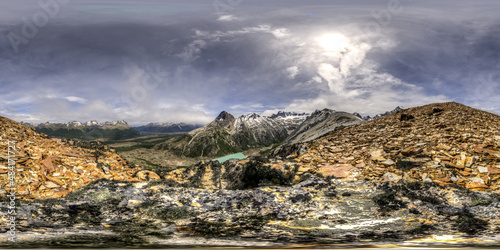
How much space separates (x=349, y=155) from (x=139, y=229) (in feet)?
36.6

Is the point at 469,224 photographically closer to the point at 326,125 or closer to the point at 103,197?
the point at 103,197

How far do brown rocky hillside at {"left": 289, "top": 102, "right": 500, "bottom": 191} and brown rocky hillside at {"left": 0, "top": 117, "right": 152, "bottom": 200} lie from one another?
10527mm

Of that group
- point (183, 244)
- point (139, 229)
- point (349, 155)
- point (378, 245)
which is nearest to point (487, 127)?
point (349, 155)

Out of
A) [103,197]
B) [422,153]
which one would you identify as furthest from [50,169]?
[422,153]

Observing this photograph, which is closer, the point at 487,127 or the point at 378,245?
the point at 378,245

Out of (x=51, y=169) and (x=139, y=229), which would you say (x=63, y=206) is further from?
(x=51, y=169)

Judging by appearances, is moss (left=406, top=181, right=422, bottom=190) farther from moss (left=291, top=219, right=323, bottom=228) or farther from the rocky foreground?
moss (left=291, top=219, right=323, bottom=228)

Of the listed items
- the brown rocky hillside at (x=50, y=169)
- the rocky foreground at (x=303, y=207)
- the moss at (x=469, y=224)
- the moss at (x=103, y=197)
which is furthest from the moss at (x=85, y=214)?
the moss at (x=469, y=224)

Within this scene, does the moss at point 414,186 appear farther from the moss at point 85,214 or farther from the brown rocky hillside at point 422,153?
the moss at point 85,214

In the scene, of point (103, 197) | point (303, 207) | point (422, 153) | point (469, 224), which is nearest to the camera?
point (469, 224)

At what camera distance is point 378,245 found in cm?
541

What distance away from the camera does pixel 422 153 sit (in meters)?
11.1

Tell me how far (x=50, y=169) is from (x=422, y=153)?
1879 cm

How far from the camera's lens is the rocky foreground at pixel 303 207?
5.97 metres
